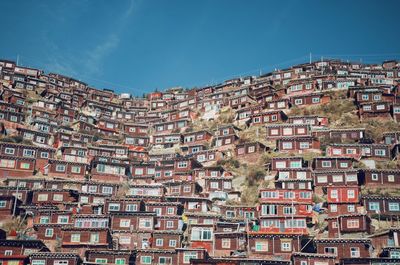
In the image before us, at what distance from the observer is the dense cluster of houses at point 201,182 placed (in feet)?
213

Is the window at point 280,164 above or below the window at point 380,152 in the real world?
below

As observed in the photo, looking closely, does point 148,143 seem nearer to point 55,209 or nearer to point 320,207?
point 55,209

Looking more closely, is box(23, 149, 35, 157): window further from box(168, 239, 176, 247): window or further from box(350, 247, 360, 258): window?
box(350, 247, 360, 258): window

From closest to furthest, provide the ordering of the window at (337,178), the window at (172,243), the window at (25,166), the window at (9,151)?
the window at (172,243)
the window at (337,178)
the window at (25,166)
the window at (9,151)

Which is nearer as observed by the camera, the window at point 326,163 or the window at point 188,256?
the window at point 188,256

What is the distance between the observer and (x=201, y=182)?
3511 inches

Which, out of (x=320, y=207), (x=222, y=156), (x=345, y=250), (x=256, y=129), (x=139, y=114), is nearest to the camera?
(x=345, y=250)

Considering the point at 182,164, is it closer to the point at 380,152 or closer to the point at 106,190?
the point at 106,190

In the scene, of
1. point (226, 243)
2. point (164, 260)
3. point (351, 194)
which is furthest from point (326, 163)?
point (164, 260)

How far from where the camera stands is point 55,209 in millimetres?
73625

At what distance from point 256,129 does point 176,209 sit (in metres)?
36.8

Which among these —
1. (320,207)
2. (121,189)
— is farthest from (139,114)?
(320,207)

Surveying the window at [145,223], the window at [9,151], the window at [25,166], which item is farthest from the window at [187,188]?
the window at [9,151]

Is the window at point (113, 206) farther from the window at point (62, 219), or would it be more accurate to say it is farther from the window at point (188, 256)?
the window at point (188, 256)
